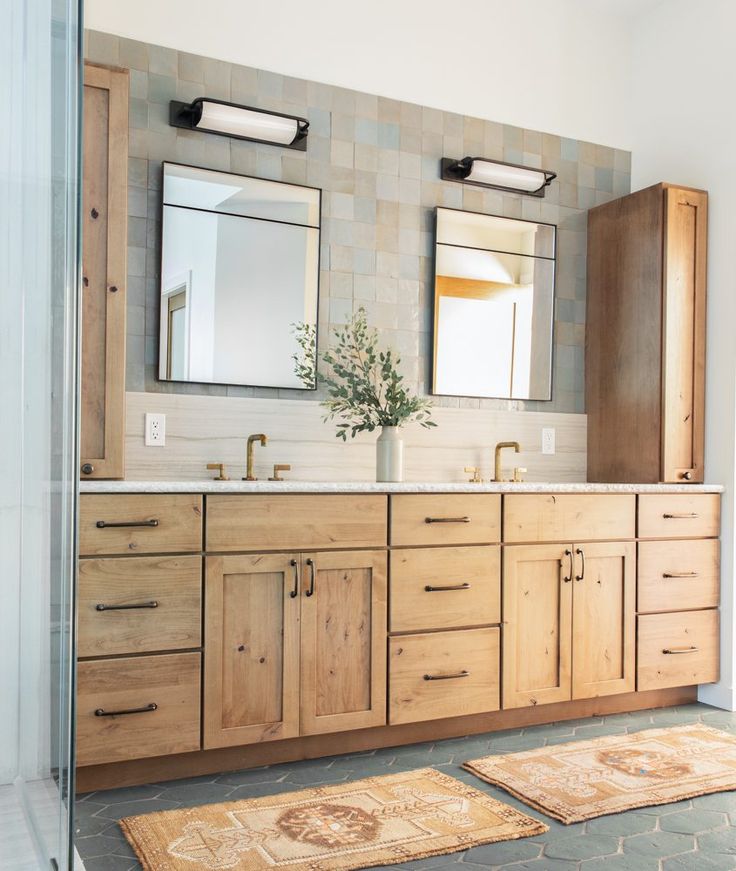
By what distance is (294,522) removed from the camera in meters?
2.69

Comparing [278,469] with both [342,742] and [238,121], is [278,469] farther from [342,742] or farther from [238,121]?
[238,121]

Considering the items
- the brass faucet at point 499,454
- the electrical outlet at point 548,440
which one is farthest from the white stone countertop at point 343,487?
the electrical outlet at point 548,440

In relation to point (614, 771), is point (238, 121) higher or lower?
higher

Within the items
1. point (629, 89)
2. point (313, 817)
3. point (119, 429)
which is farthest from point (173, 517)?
point (629, 89)

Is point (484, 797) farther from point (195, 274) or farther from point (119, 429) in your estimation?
point (195, 274)

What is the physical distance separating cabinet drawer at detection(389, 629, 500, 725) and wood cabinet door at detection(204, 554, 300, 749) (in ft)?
1.20

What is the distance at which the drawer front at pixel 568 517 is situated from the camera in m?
3.08

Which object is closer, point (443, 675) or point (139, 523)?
point (139, 523)

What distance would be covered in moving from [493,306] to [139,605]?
6.65 ft

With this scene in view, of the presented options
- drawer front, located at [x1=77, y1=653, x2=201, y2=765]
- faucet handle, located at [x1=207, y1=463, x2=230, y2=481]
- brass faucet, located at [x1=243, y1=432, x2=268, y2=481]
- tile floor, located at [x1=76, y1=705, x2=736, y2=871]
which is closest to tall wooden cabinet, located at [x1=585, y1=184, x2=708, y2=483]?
tile floor, located at [x1=76, y1=705, x2=736, y2=871]

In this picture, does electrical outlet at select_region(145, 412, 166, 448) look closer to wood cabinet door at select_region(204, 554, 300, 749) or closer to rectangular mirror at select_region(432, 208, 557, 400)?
wood cabinet door at select_region(204, 554, 300, 749)

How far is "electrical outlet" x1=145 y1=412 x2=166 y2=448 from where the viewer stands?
3.06 meters

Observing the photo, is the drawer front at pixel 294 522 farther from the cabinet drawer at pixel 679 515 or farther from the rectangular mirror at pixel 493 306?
the cabinet drawer at pixel 679 515

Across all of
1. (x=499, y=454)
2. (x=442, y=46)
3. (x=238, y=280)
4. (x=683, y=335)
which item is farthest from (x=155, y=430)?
(x=683, y=335)
